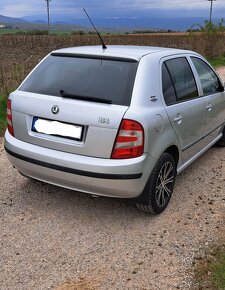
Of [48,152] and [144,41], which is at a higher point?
[48,152]

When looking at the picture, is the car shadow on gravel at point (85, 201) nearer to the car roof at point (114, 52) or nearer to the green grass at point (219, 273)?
the green grass at point (219, 273)

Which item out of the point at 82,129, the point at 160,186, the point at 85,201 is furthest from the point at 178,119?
the point at 85,201

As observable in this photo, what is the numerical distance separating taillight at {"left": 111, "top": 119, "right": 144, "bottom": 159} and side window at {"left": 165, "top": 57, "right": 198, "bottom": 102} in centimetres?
101

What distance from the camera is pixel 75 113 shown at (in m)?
3.35

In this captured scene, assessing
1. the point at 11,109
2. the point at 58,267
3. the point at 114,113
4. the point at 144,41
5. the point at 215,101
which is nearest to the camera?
the point at 58,267

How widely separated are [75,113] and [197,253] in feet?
5.42

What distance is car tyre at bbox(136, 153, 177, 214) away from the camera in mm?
3560

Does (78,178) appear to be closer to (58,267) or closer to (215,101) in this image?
(58,267)

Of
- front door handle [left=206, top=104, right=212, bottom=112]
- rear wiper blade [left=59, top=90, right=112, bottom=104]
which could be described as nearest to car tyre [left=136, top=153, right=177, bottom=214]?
rear wiper blade [left=59, top=90, right=112, bottom=104]

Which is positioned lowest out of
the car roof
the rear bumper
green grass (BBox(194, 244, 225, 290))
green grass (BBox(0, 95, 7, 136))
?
green grass (BBox(0, 95, 7, 136))

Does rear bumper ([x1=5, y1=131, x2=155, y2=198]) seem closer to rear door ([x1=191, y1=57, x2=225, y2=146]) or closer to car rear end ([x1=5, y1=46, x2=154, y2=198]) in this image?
car rear end ([x1=5, y1=46, x2=154, y2=198])

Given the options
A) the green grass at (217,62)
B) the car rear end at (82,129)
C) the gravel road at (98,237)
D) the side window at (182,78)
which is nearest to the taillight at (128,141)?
the car rear end at (82,129)

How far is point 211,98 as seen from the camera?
497 centimetres

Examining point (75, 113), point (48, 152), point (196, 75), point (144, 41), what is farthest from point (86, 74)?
point (144, 41)
